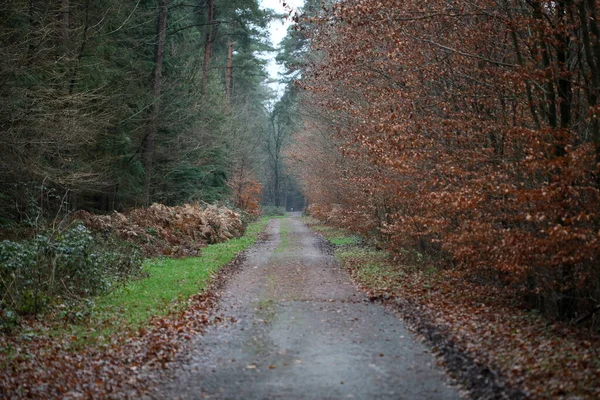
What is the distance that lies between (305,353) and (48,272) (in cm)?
569

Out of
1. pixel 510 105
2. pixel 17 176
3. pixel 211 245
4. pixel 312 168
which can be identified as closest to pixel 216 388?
pixel 510 105

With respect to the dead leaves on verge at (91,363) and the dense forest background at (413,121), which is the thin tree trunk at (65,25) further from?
the dead leaves on verge at (91,363)

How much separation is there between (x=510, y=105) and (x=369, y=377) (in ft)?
23.1

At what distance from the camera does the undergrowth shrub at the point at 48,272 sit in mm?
9422

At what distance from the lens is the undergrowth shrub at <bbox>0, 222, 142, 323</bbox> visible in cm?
942

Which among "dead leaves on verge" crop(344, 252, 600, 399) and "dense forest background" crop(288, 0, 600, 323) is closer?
"dead leaves on verge" crop(344, 252, 600, 399)

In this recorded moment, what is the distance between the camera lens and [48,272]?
10609mm

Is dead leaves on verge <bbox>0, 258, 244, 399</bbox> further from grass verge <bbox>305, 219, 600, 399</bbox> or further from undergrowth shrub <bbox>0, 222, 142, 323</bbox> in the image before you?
grass verge <bbox>305, 219, 600, 399</bbox>

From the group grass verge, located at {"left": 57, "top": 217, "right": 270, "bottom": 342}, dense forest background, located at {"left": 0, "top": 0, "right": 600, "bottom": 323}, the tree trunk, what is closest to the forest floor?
grass verge, located at {"left": 57, "top": 217, "right": 270, "bottom": 342}

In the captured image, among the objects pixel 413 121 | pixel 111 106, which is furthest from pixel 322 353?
pixel 111 106

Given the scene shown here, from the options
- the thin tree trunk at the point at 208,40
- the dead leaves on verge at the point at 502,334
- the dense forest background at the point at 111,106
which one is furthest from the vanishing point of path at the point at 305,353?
the thin tree trunk at the point at 208,40

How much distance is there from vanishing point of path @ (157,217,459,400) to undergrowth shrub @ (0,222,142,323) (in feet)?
8.91

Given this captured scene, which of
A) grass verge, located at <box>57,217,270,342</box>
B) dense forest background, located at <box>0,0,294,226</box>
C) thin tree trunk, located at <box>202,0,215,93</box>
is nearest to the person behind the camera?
grass verge, located at <box>57,217,270,342</box>

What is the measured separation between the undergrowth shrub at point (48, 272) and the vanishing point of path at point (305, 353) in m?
2.72
